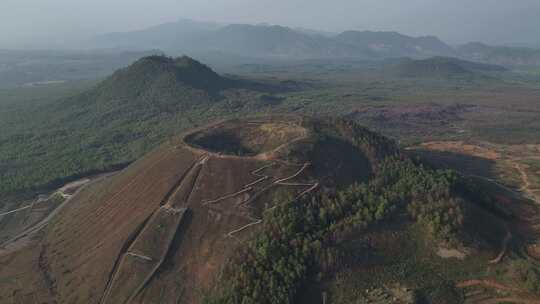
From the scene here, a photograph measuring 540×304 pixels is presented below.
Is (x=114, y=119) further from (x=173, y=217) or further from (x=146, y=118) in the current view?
(x=173, y=217)

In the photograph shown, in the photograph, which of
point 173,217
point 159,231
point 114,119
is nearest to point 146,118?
point 114,119

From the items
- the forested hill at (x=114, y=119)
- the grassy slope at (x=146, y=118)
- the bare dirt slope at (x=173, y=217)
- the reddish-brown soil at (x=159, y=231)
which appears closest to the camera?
the reddish-brown soil at (x=159, y=231)

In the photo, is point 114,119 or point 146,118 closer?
point 146,118

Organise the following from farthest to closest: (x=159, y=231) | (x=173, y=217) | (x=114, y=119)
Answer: (x=114, y=119), (x=173, y=217), (x=159, y=231)

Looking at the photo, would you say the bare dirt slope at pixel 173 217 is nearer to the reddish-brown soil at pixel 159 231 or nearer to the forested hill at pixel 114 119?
the reddish-brown soil at pixel 159 231

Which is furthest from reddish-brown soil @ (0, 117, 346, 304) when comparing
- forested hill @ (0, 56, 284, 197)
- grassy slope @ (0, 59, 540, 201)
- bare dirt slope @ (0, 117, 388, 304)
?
grassy slope @ (0, 59, 540, 201)

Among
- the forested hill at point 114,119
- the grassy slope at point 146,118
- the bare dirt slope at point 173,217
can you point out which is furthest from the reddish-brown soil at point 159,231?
the grassy slope at point 146,118

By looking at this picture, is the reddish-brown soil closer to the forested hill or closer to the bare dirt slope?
the bare dirt slope

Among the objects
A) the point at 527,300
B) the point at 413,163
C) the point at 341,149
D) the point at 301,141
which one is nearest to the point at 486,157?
the point at 413,163
